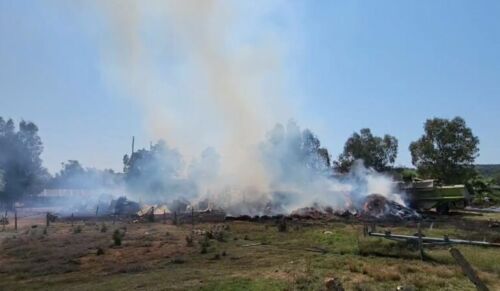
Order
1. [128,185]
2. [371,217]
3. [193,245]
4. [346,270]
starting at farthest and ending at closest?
[128,185] < [371,217] < [193,245] < [346,270]

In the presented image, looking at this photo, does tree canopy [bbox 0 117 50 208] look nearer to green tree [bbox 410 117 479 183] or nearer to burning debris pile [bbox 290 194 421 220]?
burning debris pile [bbox 290 194 421 220]

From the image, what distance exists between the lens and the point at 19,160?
79.5 meters

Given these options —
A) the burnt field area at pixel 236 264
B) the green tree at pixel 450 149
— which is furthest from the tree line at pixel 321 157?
the burnt field area at pixel 236 264

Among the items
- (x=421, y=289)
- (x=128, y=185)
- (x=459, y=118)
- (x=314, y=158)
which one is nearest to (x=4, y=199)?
(x=128, y=185)

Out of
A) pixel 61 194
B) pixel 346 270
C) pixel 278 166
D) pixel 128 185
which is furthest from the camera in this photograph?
pixel 61 194

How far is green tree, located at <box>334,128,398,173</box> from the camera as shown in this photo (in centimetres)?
8112

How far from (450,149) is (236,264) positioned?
172ft

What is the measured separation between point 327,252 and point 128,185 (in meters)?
65.1

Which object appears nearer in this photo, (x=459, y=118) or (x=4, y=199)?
(x=459, y=118)

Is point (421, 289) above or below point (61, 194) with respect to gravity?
below

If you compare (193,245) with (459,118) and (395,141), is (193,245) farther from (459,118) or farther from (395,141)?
(395,141)

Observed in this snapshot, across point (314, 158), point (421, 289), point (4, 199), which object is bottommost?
point (421, 289)

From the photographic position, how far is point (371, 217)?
42.2 meters

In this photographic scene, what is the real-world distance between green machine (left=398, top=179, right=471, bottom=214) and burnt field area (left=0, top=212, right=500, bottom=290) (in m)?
23.6
